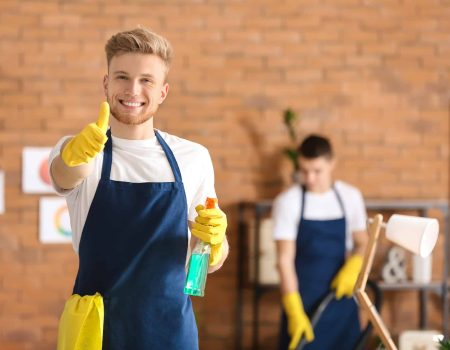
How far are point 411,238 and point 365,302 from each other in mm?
278

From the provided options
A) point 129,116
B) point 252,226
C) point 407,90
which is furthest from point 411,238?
point 407,90

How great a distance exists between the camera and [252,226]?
4.23m

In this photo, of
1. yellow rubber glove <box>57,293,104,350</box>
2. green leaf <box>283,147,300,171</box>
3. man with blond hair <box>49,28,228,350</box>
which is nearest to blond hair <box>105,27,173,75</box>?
man with blond hair <box>49,28,228,350</box>

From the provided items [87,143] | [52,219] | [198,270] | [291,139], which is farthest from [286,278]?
[87,143]

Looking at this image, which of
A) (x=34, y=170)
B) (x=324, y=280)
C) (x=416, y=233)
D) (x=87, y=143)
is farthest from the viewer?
(x=34, y=170)

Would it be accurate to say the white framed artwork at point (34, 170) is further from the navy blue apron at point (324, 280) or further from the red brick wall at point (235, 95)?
the navy blue apron at point (324, 280)

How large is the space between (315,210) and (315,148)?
0.31 metres

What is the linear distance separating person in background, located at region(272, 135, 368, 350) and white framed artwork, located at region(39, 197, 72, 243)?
1132mm

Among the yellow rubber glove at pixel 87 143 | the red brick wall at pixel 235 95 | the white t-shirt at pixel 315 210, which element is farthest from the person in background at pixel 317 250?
the yellow rubber glove at pixel 87 143

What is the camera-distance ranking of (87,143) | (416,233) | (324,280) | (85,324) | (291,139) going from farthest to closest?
1. (291,139)
2. (324,280)
3. (416,233)
4. (85,324)
5. (87,143)

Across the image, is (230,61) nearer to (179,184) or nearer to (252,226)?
(252,226)

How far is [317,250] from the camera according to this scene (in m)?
3.72

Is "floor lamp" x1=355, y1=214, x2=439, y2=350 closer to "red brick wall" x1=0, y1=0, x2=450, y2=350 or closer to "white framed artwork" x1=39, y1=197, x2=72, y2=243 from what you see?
"red brick wall" x1=0, y1=0, x2=450, y2=350

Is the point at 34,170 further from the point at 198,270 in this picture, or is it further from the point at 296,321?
the point at 198,270
